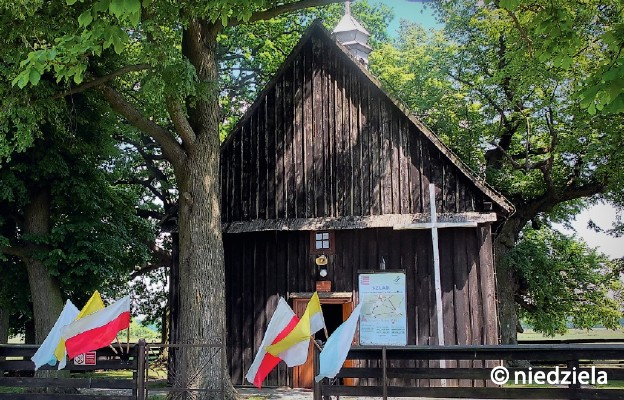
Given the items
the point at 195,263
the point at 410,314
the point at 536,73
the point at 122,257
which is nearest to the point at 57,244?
the point at 122,257

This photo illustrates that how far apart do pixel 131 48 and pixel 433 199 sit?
429 inches

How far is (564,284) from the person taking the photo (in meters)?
23.0

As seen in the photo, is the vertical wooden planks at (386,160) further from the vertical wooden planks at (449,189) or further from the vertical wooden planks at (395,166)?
the vertical wooden planks at (449,189)

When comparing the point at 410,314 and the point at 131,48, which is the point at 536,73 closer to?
the point at 410,314

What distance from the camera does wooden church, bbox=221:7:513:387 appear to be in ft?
44.8

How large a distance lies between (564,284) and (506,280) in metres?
2.89

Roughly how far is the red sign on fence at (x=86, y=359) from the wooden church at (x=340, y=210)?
4.76m

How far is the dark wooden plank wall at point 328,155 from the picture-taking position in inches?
558

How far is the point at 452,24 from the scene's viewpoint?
23031 mm

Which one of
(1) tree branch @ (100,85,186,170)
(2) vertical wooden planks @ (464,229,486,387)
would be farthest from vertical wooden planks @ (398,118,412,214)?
(1) tree branch @ (100,85,186,170)

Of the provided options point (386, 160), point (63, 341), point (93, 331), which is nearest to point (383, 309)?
point (386, 160)

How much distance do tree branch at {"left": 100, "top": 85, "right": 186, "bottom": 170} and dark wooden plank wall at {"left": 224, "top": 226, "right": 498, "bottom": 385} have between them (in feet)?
12.4

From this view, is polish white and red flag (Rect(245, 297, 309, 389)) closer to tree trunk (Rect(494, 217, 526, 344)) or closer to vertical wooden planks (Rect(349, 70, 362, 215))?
vertical wooden planks (Rect(349, 70, 362, 215))

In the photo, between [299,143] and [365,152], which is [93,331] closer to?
[299,143]
